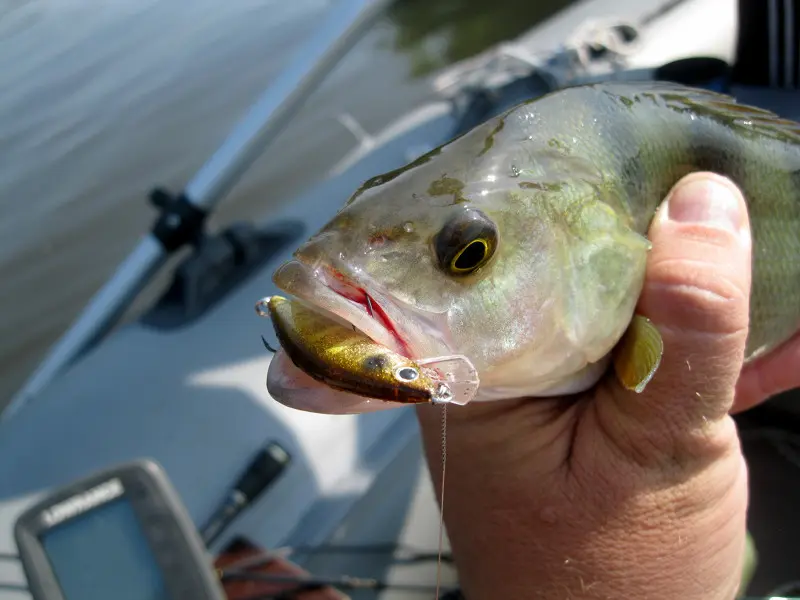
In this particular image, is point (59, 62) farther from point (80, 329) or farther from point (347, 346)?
point (347, 346)

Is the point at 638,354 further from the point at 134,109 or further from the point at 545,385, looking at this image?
the point at 134,109

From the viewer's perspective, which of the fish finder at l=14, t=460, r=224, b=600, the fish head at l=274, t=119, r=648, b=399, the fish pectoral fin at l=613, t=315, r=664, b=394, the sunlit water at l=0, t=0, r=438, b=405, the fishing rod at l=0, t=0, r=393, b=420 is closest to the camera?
the fish head at l=274, t=119, r=648, b=399

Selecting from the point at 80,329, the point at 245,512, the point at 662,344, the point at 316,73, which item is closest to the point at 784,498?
the point at 662,344

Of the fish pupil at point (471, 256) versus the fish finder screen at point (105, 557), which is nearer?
the fish pupil at point (471, 256)

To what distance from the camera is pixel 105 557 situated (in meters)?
1.74

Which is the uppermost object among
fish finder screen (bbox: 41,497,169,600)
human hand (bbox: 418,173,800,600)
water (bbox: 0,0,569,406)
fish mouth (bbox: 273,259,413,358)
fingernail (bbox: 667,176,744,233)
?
fish mouth (bbox: 273,259,413,358)

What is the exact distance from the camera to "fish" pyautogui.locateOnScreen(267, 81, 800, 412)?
1088mm

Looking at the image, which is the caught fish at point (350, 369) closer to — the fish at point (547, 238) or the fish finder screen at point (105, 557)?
the fish at point (547, 238)

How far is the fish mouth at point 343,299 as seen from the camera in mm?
1023

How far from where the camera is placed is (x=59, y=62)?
9938mm

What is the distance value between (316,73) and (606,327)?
9.84 feet

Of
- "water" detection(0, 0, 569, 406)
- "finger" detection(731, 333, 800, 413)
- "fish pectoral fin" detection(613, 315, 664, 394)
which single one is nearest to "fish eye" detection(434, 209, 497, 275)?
"fish pectoral fin" detection(613, 315, 664, 394)

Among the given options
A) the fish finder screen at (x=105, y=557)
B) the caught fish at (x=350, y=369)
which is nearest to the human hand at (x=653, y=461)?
the caught fish at (x=350, y=369)

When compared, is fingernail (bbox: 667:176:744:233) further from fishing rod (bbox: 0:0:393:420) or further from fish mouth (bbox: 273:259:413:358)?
fishing rod (bbox: 0:0:393:420)
